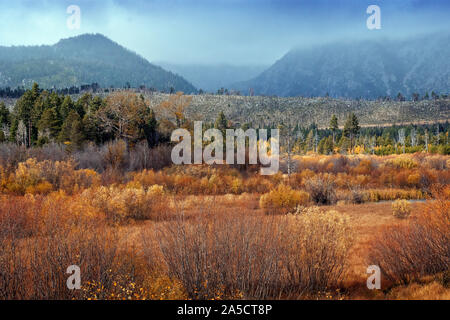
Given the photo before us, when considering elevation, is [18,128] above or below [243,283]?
above

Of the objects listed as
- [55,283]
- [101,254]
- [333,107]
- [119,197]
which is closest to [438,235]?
[101,254]

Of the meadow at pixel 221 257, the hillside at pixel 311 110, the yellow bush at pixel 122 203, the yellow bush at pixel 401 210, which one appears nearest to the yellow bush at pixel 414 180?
the yellow bush at pixel 401 210

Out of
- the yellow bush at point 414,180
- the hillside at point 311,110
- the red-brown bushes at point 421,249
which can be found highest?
the hillside at point 311,110

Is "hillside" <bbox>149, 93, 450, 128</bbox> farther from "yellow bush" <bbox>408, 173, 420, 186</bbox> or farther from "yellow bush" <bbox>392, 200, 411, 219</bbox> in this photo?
"yellow bush" <bbox>392, 200, 411, 219</bbox>

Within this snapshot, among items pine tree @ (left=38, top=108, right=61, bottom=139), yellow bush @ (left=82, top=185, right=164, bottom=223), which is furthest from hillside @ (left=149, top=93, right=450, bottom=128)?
yellow bush @ (left=82, top=185, right=164, bottom=223)

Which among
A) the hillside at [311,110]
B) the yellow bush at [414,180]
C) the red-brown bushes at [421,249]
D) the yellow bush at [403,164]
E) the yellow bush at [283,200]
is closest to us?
the red-brown bushes at [421,249]

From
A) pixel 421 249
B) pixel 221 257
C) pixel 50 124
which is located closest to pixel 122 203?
pixel 221 257

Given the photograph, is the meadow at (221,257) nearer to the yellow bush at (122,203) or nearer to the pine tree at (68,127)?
the yellow bush at (122,203)

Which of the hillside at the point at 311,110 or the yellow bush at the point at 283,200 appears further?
the hillside at the point at 311,110

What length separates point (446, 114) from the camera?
135m

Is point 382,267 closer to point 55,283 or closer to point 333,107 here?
point 55,283

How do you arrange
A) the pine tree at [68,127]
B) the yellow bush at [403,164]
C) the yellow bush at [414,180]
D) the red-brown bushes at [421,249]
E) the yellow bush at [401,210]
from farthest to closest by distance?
the yellow bush at [403,164]
the pine tree at [68,127]
the yellow bush at [414,180]
the yellow bush at [401,210]
the red-brown bushes at [421,249]

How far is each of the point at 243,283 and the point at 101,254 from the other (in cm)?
337

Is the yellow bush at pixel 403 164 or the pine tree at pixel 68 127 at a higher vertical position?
the pine tree at pixel 68 127
